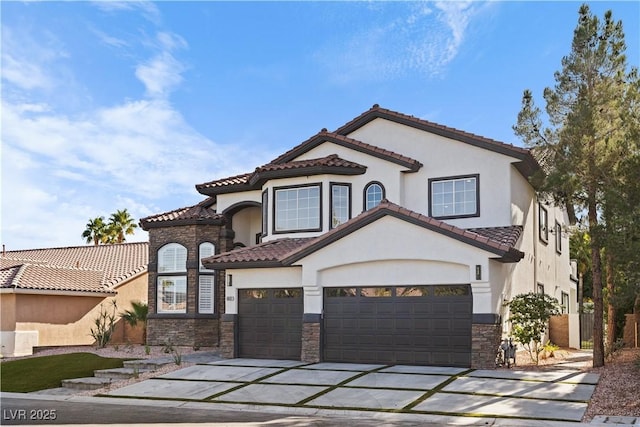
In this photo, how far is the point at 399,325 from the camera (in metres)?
20.2

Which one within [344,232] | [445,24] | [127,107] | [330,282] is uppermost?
[445,24]

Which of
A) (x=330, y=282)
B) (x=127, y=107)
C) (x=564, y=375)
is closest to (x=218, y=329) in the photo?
(x=330, y=282)

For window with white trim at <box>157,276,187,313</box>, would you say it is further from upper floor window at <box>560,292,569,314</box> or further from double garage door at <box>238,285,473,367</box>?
upper floor window at <box>560,292,569,314</box>

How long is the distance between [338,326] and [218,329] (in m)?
7.16

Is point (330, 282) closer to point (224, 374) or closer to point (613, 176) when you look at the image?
point (224, 374)

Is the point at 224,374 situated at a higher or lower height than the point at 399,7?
lower

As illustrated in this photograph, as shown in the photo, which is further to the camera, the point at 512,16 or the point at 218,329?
the point at 218,329

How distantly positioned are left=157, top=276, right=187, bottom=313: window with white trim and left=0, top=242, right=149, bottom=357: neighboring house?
5504mm

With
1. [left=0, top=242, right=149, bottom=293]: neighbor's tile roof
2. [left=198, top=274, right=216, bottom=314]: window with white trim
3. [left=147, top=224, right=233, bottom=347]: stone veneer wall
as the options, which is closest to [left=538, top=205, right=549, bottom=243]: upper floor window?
[left=147, top=224, right=233, bottom=347]: stone veneer wall

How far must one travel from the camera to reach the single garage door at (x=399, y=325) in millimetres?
19516

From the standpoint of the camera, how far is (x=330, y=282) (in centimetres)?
2145

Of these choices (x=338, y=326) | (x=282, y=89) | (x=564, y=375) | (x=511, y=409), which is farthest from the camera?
(x=282, y=89)

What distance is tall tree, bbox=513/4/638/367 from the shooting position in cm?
1861

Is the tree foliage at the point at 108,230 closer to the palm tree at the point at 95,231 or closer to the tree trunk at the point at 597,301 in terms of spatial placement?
the palm tree at the point at 95,231
